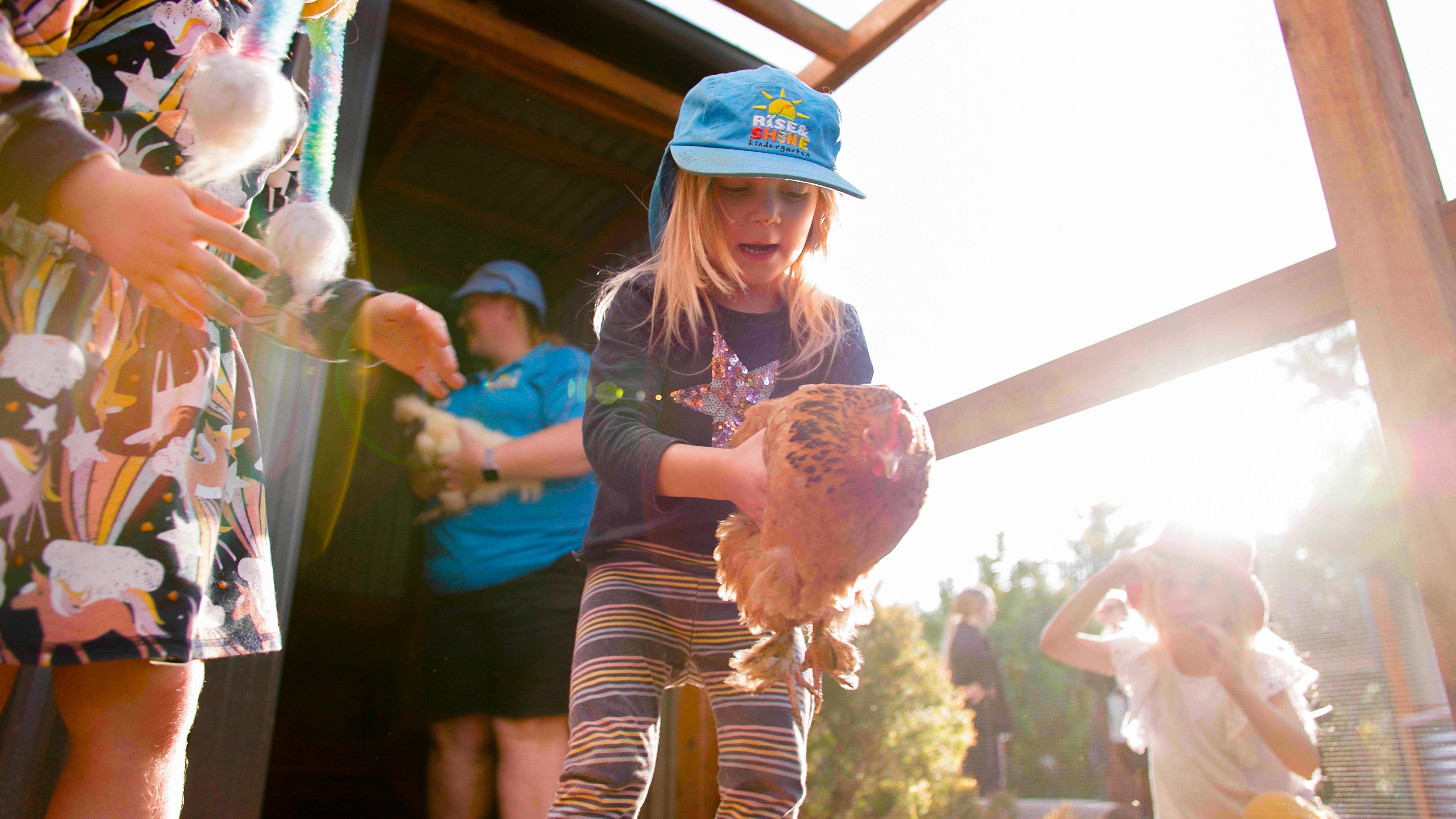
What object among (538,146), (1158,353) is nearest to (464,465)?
(538,146)

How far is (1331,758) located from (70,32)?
2.70 meters

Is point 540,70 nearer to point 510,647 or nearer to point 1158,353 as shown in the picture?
point 510,647

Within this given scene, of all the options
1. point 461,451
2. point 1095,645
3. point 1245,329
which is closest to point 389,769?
point 461,451

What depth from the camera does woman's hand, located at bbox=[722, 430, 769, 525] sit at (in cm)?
89

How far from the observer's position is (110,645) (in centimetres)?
68

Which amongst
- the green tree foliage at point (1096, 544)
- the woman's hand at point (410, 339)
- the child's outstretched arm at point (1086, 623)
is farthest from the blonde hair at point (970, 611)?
the woman's hand at point (410, 339)

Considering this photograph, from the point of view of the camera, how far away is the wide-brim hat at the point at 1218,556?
2219 mm

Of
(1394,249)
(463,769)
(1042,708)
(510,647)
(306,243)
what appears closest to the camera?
(306,243)

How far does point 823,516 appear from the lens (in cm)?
83

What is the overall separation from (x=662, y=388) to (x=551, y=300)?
2931mm

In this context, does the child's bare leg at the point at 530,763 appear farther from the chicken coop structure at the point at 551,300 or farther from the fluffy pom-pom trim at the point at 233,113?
the fluffy pom-pom trim at the point at 233,113

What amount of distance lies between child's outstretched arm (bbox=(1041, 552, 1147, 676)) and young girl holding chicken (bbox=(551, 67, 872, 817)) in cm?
167

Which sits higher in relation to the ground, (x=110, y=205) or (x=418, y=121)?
(x=418, y=121)

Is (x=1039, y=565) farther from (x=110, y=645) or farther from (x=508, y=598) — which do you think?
(x=110, y=645)
